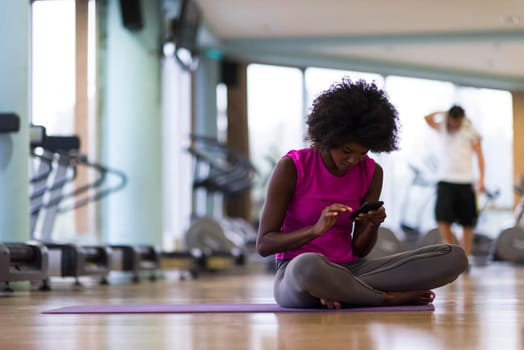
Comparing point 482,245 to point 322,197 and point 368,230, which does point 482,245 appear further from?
point 322,197

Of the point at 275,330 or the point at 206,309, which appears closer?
the point at 275,330

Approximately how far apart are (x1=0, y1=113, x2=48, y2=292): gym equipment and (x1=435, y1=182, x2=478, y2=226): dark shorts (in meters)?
3.01

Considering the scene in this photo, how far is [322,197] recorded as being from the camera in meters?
2.92

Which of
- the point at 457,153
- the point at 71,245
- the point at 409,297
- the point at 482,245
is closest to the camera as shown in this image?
the point at 409,297

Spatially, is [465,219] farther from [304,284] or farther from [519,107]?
[304,284]

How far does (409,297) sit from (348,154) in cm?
51

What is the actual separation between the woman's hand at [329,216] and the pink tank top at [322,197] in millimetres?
210

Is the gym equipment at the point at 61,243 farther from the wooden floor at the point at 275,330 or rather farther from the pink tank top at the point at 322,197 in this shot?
the pink tank top at the point at 322,197

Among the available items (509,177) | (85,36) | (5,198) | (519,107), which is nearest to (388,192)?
(509,177)

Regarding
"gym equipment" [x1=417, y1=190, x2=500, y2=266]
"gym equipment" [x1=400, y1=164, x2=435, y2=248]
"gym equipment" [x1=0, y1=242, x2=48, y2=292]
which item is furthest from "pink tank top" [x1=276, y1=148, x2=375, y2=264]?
"gym equipment" [x1=400, y1=164, x2=435, y2=248]

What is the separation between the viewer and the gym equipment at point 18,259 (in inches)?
172

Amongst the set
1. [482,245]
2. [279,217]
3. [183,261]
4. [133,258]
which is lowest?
[482,245]

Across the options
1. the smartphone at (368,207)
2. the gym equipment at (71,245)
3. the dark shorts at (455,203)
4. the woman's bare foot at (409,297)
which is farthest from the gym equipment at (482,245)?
the smartphone at (368,207)

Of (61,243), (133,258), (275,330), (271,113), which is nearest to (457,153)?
(133,258)
